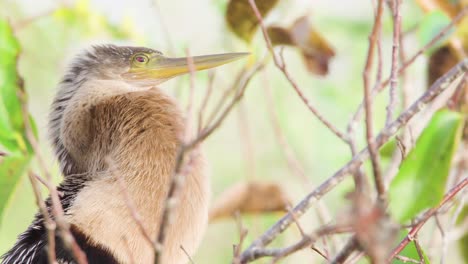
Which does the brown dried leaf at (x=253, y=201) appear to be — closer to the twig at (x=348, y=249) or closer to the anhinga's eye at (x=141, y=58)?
the anhinga's eye at (x=141, y=58)

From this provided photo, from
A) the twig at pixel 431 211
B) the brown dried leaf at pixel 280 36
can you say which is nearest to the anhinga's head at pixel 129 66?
the brown dried leaf at pixel 280 36

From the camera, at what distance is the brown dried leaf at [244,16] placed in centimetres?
224

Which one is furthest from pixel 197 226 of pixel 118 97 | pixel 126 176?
pixel 118 97

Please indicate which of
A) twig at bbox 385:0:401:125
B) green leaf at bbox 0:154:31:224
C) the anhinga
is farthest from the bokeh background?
green leaf at bbox 0:154:31:224

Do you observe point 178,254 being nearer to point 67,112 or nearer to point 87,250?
point 87,250

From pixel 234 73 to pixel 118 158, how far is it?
5.36 ft

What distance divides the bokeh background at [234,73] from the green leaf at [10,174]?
3.53 ft

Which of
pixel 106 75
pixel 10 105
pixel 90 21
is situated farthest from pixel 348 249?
pixel 90 21

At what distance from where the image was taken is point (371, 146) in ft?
3.69

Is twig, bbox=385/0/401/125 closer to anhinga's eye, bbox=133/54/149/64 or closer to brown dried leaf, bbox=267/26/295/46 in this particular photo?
brown dried leaf, bbox=267/26/295/46

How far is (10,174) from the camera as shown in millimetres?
1308

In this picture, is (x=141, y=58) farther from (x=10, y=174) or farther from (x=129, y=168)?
(x=10, y=174)

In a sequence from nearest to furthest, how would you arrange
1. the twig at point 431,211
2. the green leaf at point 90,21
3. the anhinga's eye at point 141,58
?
the twig at point 431,211, the anhinga's eye at point 141,58, the green leaf at point 90,21

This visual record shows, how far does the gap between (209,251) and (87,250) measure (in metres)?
3.79
